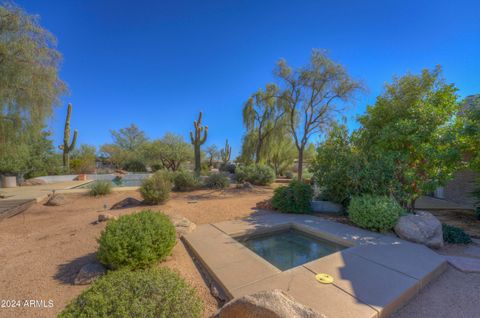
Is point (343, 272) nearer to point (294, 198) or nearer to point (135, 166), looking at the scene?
point (294, 198)

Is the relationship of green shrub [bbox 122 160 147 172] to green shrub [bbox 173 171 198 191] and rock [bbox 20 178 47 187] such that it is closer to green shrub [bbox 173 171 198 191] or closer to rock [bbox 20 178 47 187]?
rock [bbox 20 178 47 187]

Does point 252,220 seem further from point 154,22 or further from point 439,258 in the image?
point 154,22

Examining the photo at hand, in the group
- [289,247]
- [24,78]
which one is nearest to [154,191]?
[289,247]

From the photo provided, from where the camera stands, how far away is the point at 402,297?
2.10 meters

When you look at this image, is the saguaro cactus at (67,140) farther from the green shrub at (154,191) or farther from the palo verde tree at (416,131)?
the palo verde tree at (416,131)

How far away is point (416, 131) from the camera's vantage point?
4.39 metres

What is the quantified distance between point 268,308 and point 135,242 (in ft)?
6.14

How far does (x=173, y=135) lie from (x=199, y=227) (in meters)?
19.0

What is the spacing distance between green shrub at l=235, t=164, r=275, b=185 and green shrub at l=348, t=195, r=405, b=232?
7.61 m

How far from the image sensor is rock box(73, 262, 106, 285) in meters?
2.37

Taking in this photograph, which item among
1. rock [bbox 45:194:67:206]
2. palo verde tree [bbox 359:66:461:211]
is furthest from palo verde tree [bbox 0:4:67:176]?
palo verde tree [bbox 359:66:461:211]

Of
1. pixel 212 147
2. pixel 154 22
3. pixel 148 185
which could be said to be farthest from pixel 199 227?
pixel 212 147

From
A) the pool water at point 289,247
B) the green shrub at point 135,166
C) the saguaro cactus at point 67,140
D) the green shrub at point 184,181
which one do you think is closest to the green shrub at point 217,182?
the green shrub at point 184,181

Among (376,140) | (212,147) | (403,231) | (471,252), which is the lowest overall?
(471,252)
